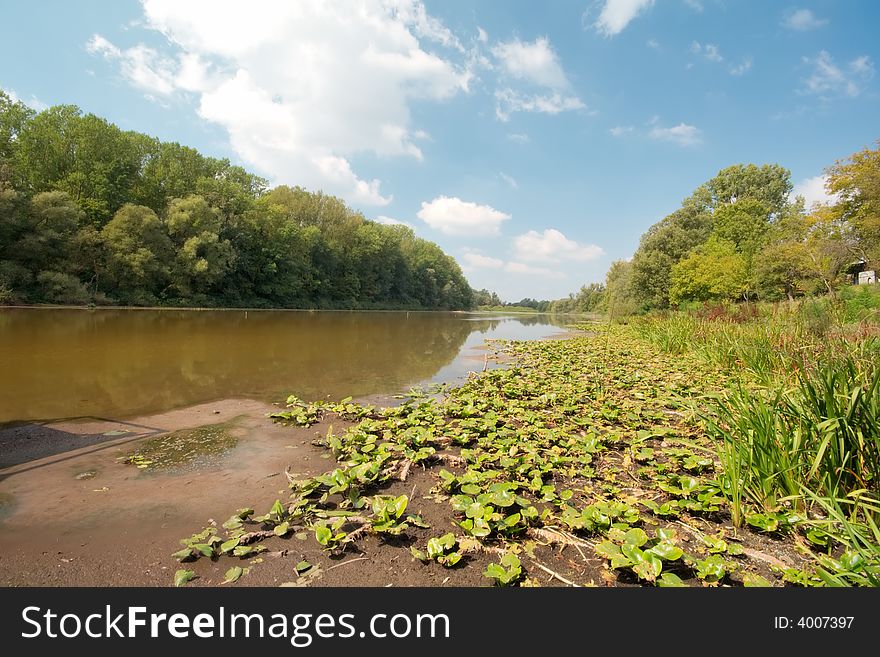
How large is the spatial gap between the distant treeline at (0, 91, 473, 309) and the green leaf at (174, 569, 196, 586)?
117ft

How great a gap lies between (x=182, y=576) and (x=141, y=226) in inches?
1716

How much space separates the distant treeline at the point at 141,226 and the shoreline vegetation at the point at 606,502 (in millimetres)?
35405

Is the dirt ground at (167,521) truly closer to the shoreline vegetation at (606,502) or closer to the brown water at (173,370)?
the shoreline vegetation at (606,502)

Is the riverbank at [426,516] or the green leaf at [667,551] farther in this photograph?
the riverbank at [426,516]

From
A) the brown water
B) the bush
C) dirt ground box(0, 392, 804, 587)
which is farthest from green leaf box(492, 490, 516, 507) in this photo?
the bush

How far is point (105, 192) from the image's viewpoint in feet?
125

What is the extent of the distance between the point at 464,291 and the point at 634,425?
4497 inches

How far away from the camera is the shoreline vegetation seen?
2.36m

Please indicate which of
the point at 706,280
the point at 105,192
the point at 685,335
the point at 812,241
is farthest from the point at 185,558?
the point at 105,192

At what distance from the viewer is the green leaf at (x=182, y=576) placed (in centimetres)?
230

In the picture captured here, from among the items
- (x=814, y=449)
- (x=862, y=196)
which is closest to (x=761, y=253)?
(x=862, y=196)

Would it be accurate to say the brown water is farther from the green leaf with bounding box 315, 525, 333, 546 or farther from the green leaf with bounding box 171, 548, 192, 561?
the green leaf with bounding box 315, 525, 333, 546

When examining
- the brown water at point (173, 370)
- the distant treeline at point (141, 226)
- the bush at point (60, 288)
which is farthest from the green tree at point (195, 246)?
the brown water at point (173, 370)

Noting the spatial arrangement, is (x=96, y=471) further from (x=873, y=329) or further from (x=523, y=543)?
(x=873, y=329)
